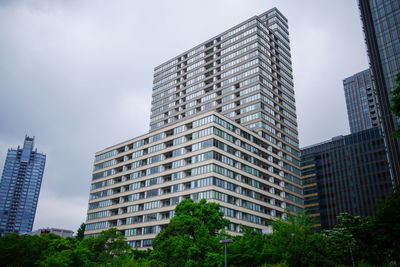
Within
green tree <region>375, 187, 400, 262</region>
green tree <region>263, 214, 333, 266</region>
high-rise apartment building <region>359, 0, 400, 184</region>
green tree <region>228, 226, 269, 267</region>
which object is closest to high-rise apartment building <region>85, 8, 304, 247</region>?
high-rise apartment building <region>359, 0, 400, 184</region>

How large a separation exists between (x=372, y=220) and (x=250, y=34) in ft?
286

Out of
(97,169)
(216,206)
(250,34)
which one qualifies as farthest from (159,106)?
(216,206)

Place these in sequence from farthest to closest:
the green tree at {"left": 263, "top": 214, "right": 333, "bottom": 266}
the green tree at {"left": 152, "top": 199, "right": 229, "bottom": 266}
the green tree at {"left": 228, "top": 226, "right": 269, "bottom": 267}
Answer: the green tree at {"left": 152, "top": 199, "right": 229, "bottom": 266}
the green tree at {"left": 228, "top": 226, "right": 269, "bottom": 267}
the green tree at {"left": 263, "top": 214, "right": 333, "bottom": 266}

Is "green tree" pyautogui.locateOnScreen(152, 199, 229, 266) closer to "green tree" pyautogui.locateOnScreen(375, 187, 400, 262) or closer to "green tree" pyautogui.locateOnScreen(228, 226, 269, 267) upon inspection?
"green tree" pyautogui.locateOnScreen(228, 226, 269, 267)

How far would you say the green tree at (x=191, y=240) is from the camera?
43.4 meters

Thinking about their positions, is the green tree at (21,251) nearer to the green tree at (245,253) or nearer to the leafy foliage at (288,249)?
the leafy foliage at (288,249)

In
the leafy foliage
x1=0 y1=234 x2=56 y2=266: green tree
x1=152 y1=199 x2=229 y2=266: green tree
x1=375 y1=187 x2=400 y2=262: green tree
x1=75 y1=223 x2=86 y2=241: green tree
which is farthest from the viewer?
x1=75 y1=223 x2=86 y2=241: green tree

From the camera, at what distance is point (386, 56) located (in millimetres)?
94438

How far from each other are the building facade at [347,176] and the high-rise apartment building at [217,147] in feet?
146

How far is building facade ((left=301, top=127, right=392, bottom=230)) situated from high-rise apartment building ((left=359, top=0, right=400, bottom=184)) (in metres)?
45.5

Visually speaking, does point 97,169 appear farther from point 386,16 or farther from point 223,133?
point 386,16

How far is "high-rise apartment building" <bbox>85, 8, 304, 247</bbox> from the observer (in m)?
84.9

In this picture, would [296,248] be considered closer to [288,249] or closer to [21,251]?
[288,249]

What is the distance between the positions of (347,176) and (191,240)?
392 ft
